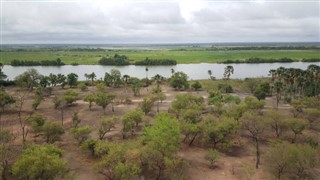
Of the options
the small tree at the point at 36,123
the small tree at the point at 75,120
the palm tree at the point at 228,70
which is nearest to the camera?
the small tree at the point at 36,123

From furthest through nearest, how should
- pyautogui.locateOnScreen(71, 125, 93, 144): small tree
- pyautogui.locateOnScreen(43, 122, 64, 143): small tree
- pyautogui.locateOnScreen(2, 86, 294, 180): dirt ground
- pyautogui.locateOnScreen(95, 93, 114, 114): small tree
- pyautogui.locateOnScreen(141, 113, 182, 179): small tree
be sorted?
pyautogui.locateOnScreen(95, 93, 114, 114): small tree → pyautogui.locateOnScreen(43, 122, 64, 143): small tree → pyautogui.locateOnScreen(71, 125, 93, 144): small tree → pyautogui.locateOnScreen(2, 86, 294, 180): dirt ground → pyautogui.locateOnScreen(141, 113, 182, 179): small tree

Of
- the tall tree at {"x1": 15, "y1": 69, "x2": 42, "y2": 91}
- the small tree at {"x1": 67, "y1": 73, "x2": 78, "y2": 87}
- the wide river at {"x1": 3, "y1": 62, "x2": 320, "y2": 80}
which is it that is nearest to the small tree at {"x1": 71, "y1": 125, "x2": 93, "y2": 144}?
the tall tree at {"x1": 15, "y1": 69, "x2": 42, "y2": 91}

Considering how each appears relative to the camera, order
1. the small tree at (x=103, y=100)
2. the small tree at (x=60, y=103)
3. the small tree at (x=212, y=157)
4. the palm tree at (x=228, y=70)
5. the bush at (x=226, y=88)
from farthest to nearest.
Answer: the palm tree at (x=228, y=70)
the bush at (x=226, y=88)
the small tree at (x=60, y=103)
the small tree at (x=103, y=100)
the small tree at (x=212, y=157)

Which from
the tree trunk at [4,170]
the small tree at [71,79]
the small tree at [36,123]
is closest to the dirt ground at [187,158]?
the small tree at [36,123]

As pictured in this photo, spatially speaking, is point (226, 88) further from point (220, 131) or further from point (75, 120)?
point (75, 120)

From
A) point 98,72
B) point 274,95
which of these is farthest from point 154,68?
point 274,95

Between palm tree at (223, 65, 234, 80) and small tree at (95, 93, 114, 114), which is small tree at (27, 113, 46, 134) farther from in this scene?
palm tree at (223, 65, 234, 80)

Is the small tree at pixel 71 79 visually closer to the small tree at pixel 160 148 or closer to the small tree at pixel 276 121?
the small tree at pixel 160 148

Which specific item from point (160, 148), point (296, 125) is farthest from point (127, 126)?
point (296, 125)
